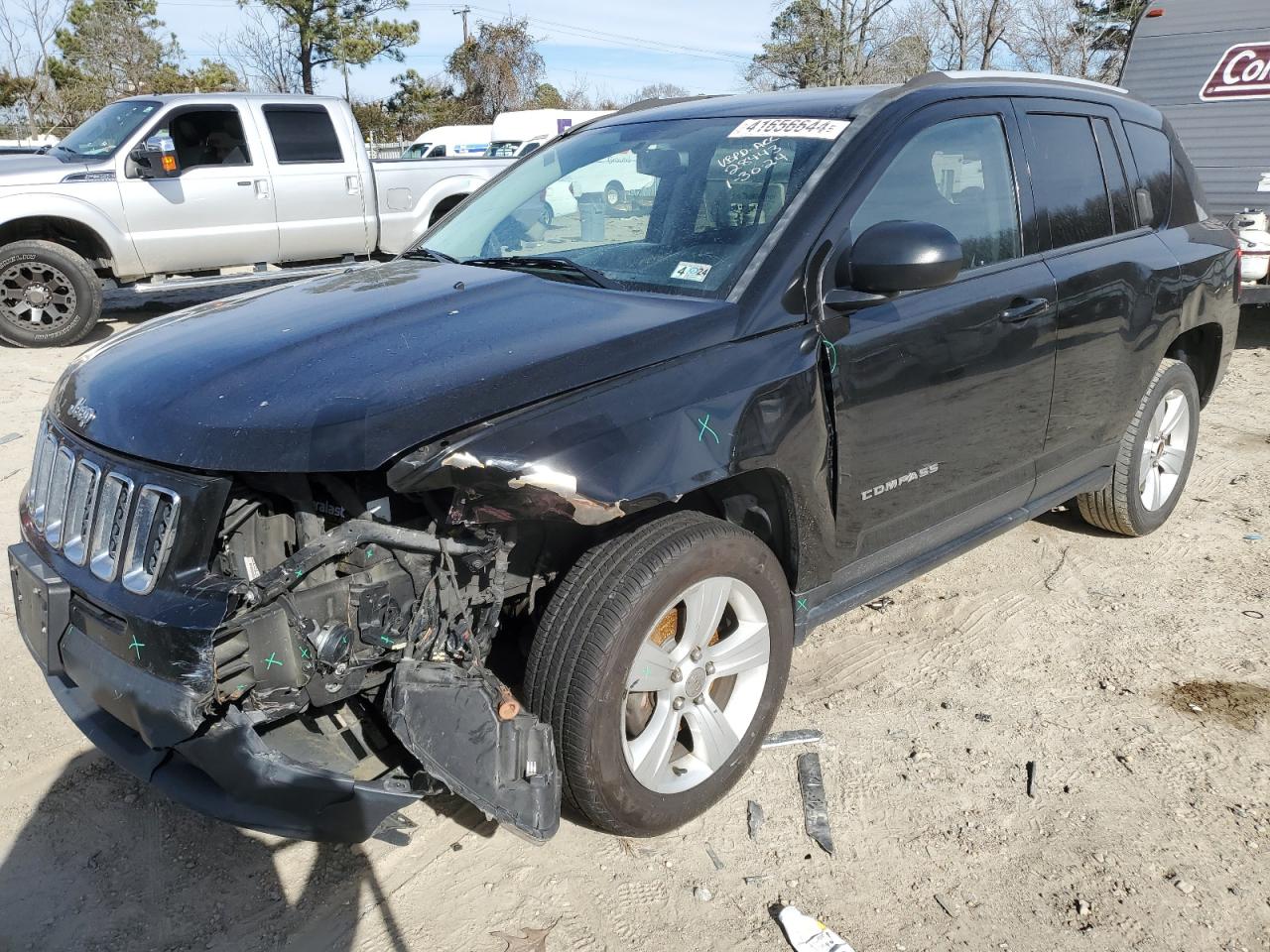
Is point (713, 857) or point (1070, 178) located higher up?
point (1070, 178)

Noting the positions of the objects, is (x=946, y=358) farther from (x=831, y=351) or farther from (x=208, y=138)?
(x=208, y=138)

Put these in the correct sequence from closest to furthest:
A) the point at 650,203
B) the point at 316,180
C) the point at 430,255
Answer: the point at 650,203, the point at 430,255, the point at 316,180

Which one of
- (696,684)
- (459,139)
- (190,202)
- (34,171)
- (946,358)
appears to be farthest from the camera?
(459,139)

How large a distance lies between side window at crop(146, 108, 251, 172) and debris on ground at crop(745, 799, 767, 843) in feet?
28.6

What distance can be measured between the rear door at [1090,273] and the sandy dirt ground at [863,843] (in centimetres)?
80

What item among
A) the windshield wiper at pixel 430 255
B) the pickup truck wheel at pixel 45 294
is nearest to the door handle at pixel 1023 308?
the windshield wiper at pixel 430 255

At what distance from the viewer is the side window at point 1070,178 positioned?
3652 millimetres

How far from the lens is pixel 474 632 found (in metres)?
2.48

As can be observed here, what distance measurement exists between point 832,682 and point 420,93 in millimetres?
38929

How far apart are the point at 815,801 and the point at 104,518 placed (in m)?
2.07

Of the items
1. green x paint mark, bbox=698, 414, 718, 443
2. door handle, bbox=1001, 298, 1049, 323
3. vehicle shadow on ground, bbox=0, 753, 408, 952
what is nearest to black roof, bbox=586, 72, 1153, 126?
door handle, bbox=1001, 298, 1049, 323

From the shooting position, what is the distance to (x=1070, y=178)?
3787 mm

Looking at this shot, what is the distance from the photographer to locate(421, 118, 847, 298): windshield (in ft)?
9.66

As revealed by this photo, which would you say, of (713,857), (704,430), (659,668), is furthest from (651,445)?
(713,857)
